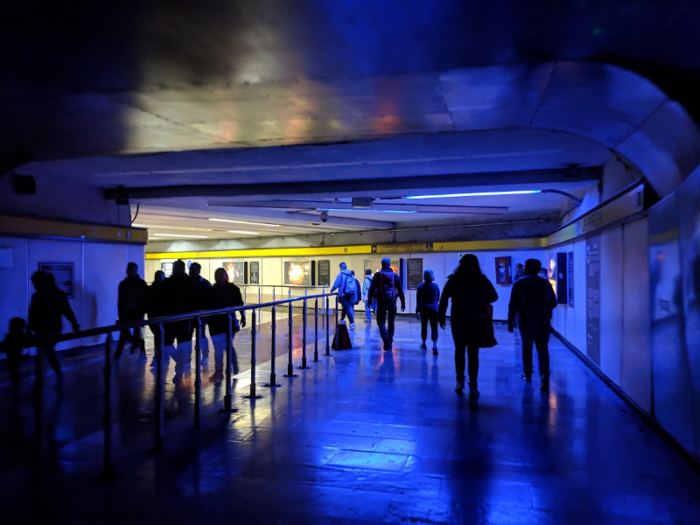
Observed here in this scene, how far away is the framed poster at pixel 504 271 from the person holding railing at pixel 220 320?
29.8 feet

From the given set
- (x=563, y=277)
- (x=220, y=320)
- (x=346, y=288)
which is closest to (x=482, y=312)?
(x=220, y=320)

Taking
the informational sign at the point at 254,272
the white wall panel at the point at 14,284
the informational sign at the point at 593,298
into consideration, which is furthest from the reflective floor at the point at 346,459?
the informational sign at the point at 254,272

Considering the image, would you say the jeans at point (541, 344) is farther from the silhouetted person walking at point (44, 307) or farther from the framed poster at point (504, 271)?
the framed poster at point (504, 271)

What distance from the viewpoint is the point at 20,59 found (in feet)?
10.5

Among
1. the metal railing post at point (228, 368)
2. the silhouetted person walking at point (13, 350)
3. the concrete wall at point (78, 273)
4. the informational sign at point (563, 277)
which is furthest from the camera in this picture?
the informational sign at point (563, 277)

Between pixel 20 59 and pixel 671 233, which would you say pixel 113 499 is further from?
pixel 671 233

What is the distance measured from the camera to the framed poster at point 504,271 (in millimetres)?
13418

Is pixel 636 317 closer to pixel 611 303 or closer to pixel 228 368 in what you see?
pixel 611 303

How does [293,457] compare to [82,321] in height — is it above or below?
below

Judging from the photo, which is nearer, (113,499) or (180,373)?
(113,499)

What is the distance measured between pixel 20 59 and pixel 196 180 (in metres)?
5.08

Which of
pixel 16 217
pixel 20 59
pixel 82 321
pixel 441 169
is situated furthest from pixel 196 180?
pixel 20 59

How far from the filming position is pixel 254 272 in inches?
761

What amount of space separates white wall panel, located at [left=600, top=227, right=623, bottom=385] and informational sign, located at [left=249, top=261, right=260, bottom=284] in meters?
14.6
